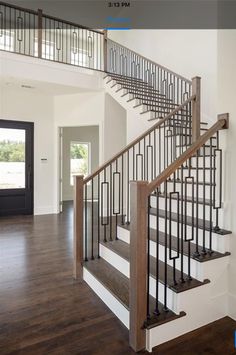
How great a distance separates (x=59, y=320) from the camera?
2.17 metres

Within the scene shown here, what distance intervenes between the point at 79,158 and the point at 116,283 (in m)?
7.70

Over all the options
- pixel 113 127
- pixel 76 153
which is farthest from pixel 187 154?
pixel 76 153

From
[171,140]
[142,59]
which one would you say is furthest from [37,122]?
[171,140]

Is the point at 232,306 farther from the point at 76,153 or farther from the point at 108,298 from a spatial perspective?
the point at 76,153

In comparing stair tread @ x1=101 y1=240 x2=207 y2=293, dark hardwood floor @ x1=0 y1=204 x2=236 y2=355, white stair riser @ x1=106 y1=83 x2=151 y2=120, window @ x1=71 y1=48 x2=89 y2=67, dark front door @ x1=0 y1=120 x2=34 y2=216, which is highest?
window @ x1=71 y1=48 x2=89 y2=67

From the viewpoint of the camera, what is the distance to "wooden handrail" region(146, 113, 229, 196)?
6.11ft

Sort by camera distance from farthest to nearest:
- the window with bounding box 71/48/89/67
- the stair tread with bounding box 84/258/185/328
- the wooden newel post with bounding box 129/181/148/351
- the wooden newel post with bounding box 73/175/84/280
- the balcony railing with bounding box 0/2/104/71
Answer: the window with bounding box 71/48/89/67, the balcony railing with bounding box 0/2/104/71, the wooden newel post with bounding box 73/175/84/280, the stair tread with bounding box 84/258/185/328, the wooden newel post with bounding box 129/181/148/351

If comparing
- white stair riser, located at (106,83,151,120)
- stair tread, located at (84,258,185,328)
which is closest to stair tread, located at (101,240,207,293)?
stair tread, located at (84,258,185,328)

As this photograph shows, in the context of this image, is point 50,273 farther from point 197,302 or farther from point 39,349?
point 197,302

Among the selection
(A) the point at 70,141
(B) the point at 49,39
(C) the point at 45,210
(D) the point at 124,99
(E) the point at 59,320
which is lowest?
(E) the point at 59,320

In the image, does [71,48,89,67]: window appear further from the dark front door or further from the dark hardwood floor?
the dark hardwood floor

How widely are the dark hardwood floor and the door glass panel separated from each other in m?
3.11

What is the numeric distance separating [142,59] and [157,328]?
247 inches

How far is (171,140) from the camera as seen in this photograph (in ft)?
13.5
